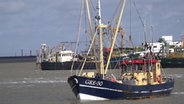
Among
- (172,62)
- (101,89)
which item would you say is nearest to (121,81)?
(101,89)

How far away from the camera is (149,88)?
5369 cm

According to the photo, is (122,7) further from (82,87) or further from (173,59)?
(173,59)

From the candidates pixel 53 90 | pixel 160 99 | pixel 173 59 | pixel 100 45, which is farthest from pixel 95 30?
pixel 173 59

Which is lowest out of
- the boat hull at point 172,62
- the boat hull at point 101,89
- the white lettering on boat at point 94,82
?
the boat hull at point 101,89

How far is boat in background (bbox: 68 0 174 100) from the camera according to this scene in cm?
5041

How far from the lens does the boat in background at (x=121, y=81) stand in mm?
50406

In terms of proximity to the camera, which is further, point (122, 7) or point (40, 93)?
point (40, 93)

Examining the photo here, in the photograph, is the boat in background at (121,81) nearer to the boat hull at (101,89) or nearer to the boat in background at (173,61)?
the boat hull at (101,89)

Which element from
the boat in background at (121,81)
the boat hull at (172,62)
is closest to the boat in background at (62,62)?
the boat hull at (172,62)

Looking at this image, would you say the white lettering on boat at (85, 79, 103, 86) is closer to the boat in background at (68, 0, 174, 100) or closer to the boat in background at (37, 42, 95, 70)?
the boat in background at (68, 0, 174, 100)

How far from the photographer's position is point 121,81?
53375 millimetres

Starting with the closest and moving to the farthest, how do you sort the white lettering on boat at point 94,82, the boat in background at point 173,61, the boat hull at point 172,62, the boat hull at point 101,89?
the white lettering on boat at point 94,82 → the boat hull at point 101,89 → the boat in background at point 173,61 → the boat hull at point 172,62

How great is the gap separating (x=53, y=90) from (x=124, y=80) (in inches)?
712

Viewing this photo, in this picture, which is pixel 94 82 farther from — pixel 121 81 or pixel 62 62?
pixel 62 62
